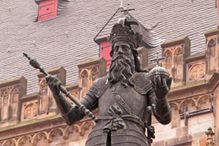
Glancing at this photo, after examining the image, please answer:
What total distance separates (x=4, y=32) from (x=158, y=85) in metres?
20.2

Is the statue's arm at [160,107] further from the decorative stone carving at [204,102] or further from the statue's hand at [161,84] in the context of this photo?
the decorative stone carving at [204,102]

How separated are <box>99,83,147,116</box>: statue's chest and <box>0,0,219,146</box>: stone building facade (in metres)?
11.9

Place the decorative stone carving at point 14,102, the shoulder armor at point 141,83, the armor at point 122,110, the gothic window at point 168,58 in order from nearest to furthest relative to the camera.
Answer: the armor at point 122,110
the shoulder armor at point 141,83
the gothic window at point 168,58
the decorative stone carving at point 14,102

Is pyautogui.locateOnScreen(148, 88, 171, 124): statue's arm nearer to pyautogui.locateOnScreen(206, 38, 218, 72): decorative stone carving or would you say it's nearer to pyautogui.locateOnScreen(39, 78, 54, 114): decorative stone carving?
pyautogui.locateOnScreen(206, 38, 218, 72): decorative stone carving

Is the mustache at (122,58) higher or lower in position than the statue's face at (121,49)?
lower

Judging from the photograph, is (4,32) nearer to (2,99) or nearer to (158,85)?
(2,99)

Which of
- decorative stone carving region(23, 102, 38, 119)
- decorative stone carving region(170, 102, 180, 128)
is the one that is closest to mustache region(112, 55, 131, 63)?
decorative stone carving region(170, 102, 180, 128)

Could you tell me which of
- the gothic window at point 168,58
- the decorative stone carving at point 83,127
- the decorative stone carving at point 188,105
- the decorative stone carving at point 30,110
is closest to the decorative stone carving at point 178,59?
the gothic window at point 168,58

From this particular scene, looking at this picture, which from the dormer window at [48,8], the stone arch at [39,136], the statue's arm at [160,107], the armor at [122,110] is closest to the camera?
the armor at [122,110]

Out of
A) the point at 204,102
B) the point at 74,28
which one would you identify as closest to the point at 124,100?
the point at 204,102

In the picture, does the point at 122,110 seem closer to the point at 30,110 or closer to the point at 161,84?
the point at 161,84

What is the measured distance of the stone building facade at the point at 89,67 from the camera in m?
21.2

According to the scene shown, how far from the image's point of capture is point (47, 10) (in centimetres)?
2683

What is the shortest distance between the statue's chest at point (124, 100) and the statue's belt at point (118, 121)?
0.05 meters
